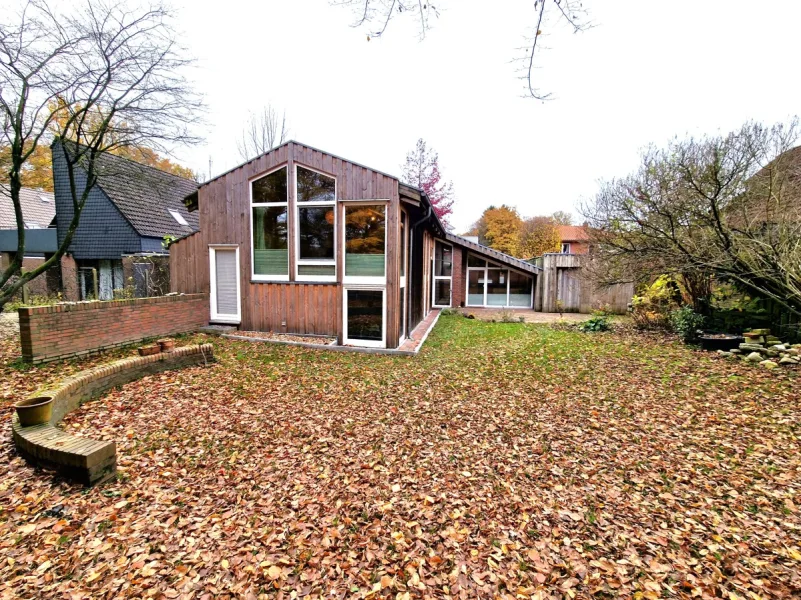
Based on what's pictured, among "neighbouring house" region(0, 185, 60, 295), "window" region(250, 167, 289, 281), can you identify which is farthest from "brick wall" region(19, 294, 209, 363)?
"neighbouring house" region(0, 185, 60, 295)

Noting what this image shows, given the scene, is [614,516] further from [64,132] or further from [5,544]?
[64,132]

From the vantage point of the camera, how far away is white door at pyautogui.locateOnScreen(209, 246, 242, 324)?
9617 mm

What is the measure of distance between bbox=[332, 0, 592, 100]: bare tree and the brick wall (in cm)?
673

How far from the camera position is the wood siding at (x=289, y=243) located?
8.26 m

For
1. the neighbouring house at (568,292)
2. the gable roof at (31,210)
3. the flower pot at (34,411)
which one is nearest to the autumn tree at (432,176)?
the neighbouring house at (568,292)

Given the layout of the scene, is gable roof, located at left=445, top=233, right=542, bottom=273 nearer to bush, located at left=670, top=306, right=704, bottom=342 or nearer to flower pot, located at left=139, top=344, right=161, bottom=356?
bush, located at left=670, top=306, right=704, bottom=342

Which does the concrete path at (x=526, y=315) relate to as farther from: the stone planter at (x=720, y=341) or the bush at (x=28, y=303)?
the bush at (x=28, y=303)

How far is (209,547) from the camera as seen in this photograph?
2.56m

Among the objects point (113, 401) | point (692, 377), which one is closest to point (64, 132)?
point (113, 401)

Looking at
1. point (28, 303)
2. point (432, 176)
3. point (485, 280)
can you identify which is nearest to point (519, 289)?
point (485, 280)

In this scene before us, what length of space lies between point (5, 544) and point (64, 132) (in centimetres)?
759

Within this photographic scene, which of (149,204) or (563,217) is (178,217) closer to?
(149,204)

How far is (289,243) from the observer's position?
9016 mm

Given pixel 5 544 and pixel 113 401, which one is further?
pixel 113 401
